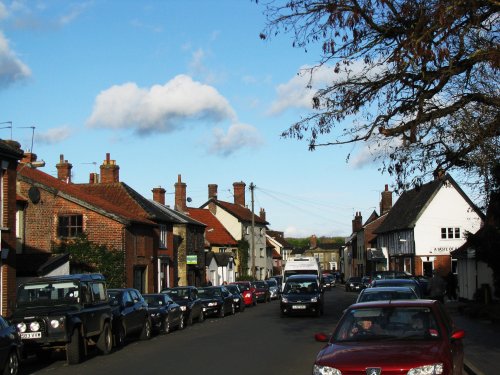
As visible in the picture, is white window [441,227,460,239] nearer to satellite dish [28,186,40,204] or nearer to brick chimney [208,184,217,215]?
brick chimney [208,184,217,215]

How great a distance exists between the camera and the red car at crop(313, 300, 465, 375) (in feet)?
27.1

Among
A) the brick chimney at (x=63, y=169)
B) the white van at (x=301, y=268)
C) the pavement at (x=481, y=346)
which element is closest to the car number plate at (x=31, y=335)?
the pavement at (x=481, y=346)

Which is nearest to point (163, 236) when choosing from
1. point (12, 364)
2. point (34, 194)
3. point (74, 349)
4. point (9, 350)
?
point (34, 194)

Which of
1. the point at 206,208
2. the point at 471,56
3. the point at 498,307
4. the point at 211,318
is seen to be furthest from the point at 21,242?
the point at 206,208

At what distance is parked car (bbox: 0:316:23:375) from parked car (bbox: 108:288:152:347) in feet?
18.4

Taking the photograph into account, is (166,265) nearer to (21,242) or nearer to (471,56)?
(21,242)

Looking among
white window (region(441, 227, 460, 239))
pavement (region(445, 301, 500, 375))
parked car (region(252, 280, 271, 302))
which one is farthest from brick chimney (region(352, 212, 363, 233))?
pavement (region(445, 301, 500, 375))

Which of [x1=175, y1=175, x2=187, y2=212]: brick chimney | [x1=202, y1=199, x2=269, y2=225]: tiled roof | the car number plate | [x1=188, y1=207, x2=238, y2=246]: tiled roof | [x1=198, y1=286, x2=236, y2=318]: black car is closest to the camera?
the car number plate

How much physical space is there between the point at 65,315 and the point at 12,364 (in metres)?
2.54

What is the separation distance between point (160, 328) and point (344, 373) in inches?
655

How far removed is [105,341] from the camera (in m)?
18.2

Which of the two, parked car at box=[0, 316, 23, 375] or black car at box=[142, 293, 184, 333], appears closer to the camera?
parked car at box=[0, 316, 23, 375]

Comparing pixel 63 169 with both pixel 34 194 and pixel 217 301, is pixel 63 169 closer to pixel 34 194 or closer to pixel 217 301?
pixel 34 194

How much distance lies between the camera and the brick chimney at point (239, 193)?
86375 millimetres
